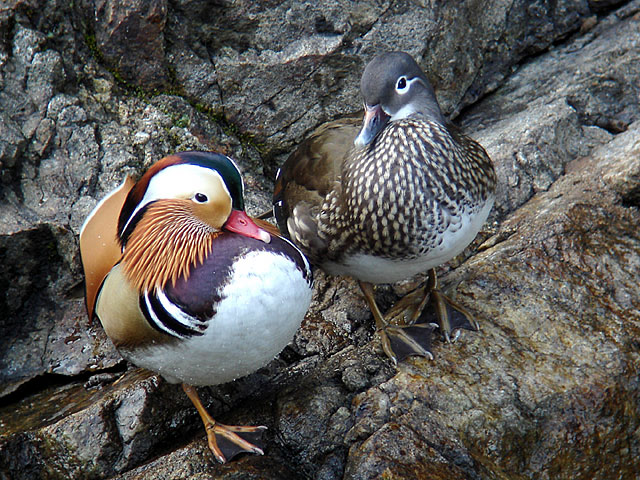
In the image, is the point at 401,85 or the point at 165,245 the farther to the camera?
the point at 401,85

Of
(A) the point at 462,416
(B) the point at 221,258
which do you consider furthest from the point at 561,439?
(B) the point at 221,258

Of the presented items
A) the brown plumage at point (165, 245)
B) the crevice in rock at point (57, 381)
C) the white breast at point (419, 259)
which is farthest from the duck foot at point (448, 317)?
the crevice in rock at point (57, 381)

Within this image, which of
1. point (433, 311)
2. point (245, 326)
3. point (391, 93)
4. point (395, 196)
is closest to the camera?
point (245, 326)

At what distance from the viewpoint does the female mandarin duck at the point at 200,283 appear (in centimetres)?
224

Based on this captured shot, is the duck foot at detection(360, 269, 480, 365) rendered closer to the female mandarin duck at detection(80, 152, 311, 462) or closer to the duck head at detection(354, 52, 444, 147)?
the female mandarin duck at detection(80, 152, 311, 462)

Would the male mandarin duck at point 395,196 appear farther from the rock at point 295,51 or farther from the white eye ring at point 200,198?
the rock at point 295,51

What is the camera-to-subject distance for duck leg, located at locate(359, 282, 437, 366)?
8.86 feet

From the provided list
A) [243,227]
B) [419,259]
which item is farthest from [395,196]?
[243,227]

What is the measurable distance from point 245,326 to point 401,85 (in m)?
1.11

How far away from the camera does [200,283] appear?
7.39 feet

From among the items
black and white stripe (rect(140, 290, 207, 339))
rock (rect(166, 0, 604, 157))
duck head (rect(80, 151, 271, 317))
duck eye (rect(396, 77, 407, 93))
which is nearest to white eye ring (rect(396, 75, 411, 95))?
duck eye (rect(396, 77, 407, 93))

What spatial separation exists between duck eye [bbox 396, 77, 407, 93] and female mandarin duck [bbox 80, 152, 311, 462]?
708mm

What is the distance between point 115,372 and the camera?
303 cm

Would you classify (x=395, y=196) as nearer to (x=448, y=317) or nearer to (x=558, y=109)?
(x=448, y=317)
